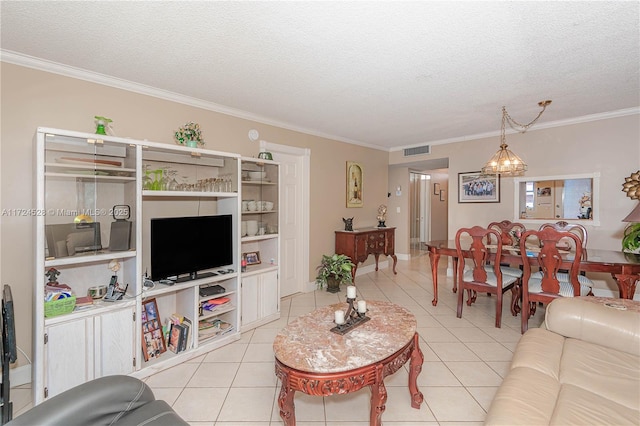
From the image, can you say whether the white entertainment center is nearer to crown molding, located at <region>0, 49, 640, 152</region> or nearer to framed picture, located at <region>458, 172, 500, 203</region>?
crown molding, located at <region>0, 49, 640, 152</region>

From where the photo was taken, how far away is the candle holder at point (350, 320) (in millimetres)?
1896

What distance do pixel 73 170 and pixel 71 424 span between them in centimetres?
173

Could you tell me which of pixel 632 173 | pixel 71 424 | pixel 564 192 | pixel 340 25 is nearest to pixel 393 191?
pixel 564 192

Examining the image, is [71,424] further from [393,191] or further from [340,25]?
[393,191]

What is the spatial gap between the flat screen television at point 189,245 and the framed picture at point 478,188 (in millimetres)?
4065

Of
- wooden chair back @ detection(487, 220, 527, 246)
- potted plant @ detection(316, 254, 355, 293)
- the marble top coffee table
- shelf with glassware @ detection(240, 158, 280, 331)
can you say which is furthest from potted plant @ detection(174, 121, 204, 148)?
wooden chair back @ detection(487, 220, 527, 246)

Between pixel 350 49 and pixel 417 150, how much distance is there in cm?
388

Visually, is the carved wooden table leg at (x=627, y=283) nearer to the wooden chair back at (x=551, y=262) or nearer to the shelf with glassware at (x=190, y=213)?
the wooden chair back at (x=551, y=262)

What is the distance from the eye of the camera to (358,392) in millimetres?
2127

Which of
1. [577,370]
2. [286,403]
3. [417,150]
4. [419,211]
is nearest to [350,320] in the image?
[286,403]

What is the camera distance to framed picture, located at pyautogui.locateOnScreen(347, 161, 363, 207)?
5.23 metres

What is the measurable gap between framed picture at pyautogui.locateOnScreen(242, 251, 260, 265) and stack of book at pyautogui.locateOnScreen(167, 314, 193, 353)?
0.97m

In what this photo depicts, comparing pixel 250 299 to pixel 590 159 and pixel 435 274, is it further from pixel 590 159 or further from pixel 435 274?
pixel 590 159

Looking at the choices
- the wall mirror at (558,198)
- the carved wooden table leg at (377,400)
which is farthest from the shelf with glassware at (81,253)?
the wall mirror at (558,198)
